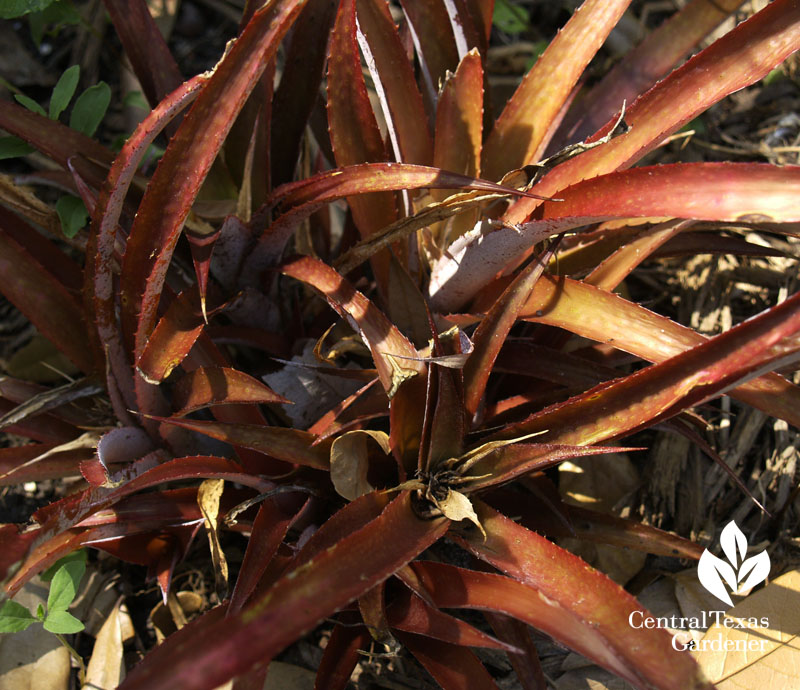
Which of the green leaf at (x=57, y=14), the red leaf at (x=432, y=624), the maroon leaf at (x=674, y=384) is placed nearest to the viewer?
the maroon leaf at (x=674, y=384)

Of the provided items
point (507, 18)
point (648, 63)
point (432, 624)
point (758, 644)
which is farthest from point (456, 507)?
point (507, 18)

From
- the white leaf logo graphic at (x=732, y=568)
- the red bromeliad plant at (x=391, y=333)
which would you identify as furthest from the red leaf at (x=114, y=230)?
the white leaf logo graphic at (x=732, y=568)

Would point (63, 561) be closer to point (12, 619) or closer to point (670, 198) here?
point (12, 619)

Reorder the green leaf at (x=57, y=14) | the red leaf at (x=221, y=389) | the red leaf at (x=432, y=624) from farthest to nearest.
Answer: the green leaf at (x=57, y=14) → the red leaf at (x=221, y=389) → the red leaf at (x=432, y=624)

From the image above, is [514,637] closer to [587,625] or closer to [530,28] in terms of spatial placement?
[587,625]

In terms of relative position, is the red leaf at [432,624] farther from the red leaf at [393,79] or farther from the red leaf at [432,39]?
the red leaf at [432,39]

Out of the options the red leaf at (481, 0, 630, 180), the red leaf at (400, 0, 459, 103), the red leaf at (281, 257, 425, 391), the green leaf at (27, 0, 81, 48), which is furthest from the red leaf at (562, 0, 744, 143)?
the green leaf at (27, 0, 81, 48)
